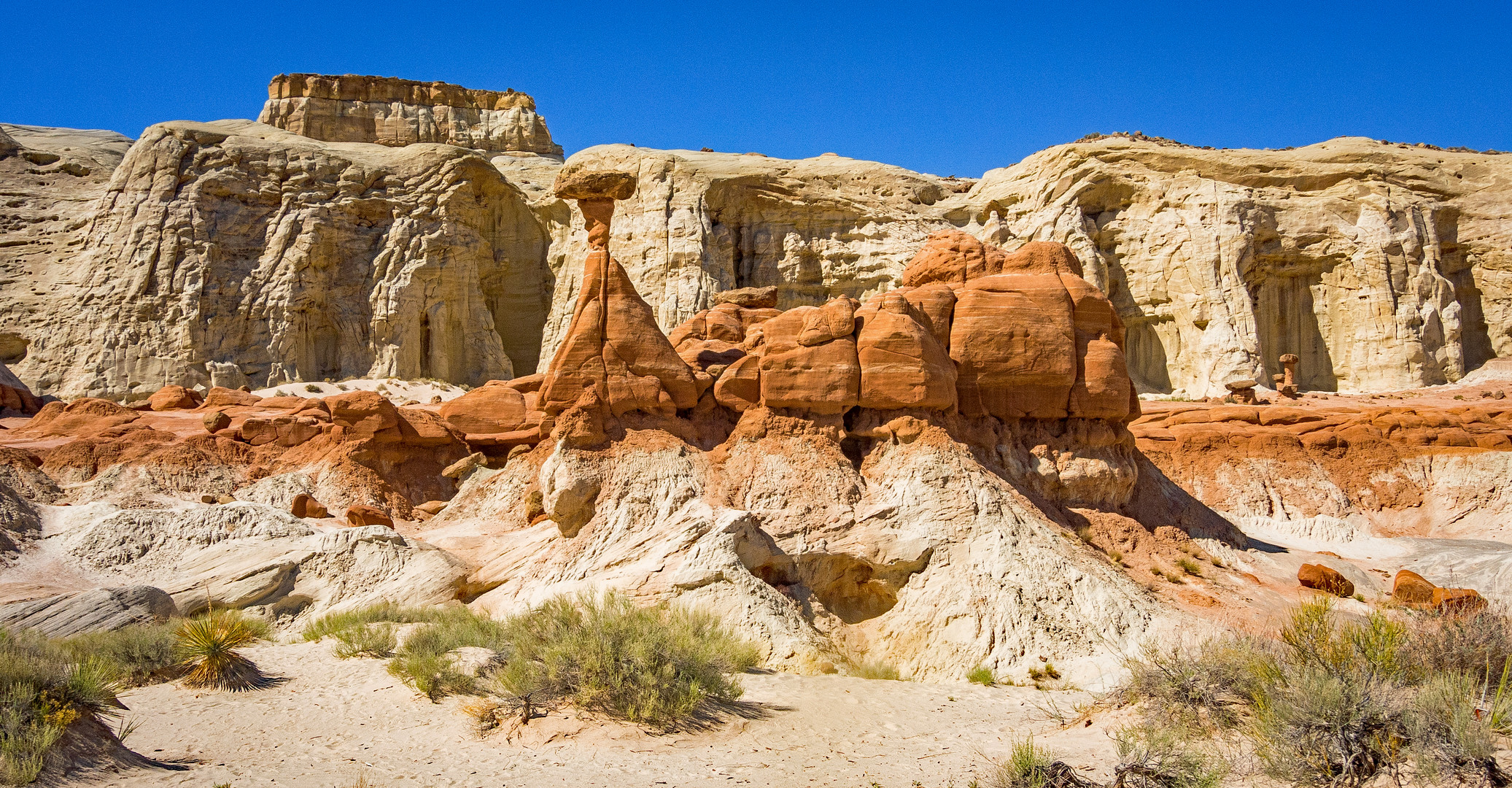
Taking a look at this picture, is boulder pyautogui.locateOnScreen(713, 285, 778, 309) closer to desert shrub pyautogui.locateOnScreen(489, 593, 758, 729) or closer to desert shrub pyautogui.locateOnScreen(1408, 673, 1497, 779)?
desert shrub pyautogui.locateOnScreen(489, 593, 758, 729)

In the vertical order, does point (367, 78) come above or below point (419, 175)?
above

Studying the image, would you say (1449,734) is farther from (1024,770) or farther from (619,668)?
(619,668)

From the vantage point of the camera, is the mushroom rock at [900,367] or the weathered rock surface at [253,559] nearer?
the weathered rock surface at [253,559]

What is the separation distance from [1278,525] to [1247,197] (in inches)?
735

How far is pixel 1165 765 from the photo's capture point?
23.1 ft

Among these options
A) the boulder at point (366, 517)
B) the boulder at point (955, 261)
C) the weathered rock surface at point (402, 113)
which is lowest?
the boulder at point (366, 517)

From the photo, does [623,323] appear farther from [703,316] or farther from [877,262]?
[877,262]

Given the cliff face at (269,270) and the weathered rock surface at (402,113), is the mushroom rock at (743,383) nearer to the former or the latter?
the cliff face at (269,270)

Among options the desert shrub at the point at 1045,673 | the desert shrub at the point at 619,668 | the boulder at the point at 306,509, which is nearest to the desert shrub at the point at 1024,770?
the desert shrub at the point at 619,668

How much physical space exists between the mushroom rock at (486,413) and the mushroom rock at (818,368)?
8599mm

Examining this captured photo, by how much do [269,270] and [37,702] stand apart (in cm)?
3212

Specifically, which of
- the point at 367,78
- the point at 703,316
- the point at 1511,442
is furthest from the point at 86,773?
the point at 367,78

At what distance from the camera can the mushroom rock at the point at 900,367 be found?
14758mm

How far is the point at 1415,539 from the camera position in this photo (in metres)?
20.3
